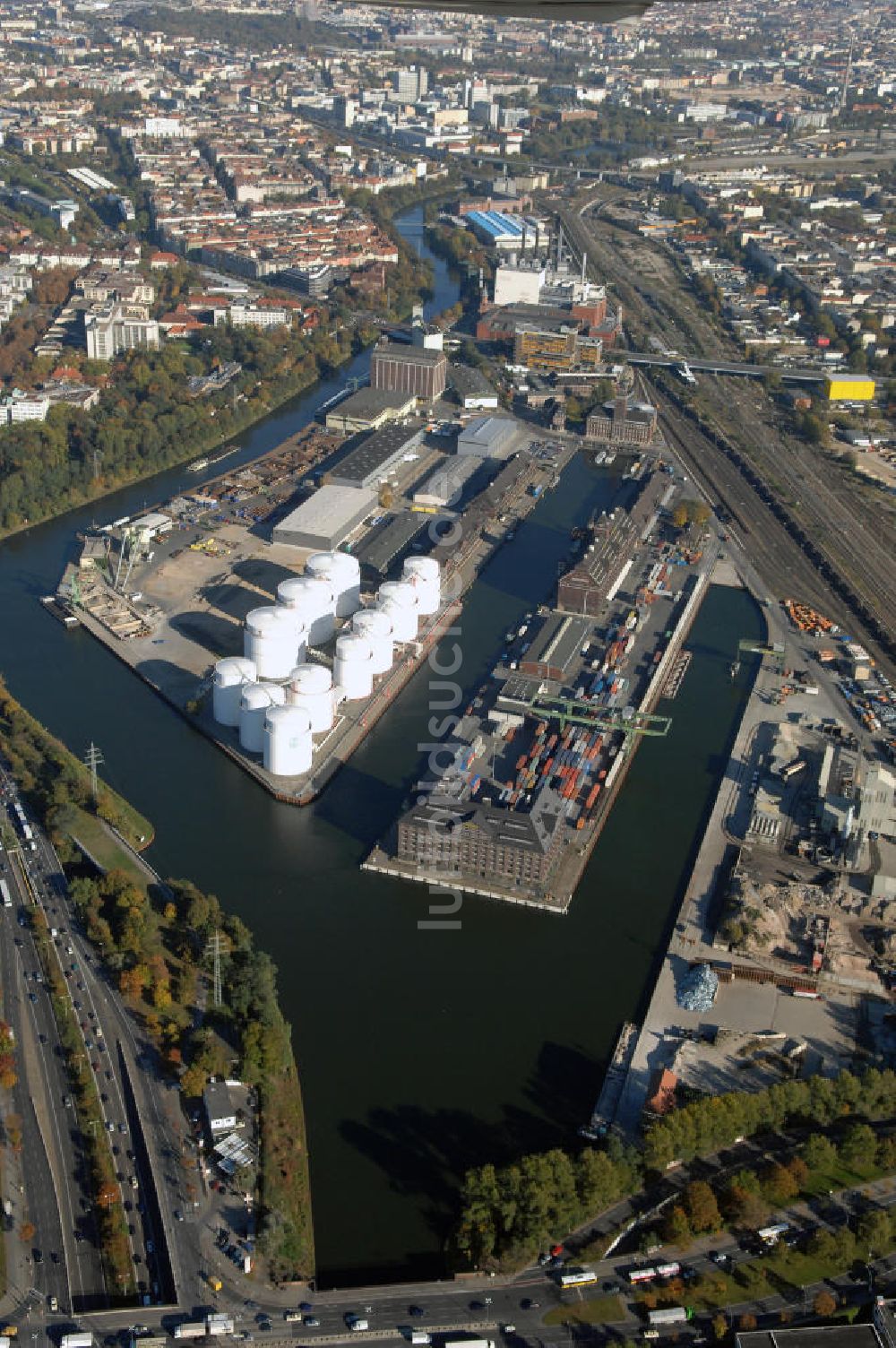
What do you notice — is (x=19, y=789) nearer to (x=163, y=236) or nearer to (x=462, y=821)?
(x=462, y=821)

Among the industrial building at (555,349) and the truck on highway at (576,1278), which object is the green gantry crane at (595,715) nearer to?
the truck on highway at (576,1278)

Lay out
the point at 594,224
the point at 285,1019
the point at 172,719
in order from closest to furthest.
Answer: the point at 285,1019
the point at 172,719
the point at 594,224

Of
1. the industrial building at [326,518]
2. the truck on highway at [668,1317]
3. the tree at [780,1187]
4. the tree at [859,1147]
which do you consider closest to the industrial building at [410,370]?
the industrial building at [326,518]

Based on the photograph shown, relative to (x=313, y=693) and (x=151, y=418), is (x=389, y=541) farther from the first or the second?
(x=151, y=418)

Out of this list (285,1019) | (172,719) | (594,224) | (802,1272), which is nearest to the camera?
(802,1272)

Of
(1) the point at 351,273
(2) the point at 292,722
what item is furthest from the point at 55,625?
(1) the point at 351,273

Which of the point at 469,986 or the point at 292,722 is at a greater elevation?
the point at 292,722
